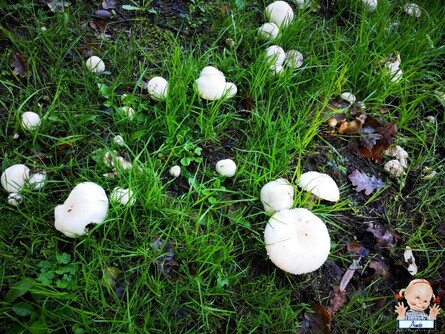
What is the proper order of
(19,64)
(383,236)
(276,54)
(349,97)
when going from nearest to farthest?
1. (383,236)
2. (19,64)
3. (276,54)
4. (349,97)

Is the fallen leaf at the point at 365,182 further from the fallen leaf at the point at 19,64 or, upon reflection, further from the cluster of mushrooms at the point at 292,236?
the fallen leaf at the point at 19,64

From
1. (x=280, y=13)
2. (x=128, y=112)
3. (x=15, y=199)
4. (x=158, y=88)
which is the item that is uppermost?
(x=280, y=13)

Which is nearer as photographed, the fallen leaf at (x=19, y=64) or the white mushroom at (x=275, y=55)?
the fallen leaf at (x=19, y=64)

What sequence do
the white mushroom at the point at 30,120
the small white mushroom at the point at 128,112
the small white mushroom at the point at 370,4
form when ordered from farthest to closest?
the small white mushroom at the point at 370,4, the small white mushroom at the point at 128,112, the white mushroom at the point at 30,120

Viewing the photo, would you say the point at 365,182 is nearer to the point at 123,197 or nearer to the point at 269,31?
the point at 269,31

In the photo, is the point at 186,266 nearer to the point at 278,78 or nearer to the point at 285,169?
the point at 285,169

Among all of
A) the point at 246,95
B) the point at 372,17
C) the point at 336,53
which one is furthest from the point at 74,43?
the point at 372,17

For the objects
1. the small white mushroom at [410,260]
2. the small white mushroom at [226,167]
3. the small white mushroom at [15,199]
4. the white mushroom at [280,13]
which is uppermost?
the white mushroom at [280,13]

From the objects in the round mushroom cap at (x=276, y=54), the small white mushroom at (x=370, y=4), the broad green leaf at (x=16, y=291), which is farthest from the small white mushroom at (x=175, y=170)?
the small white mushroom at (x=370, y=4)

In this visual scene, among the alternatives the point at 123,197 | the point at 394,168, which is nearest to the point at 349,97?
the point at 394,168
